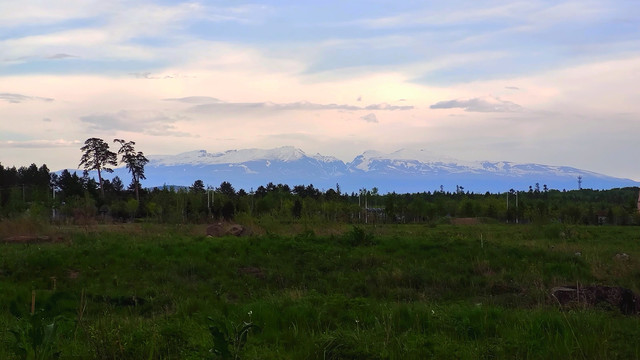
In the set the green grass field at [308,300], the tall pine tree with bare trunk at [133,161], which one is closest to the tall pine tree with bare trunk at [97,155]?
the tall pine tree with bare trunk at [133,161]

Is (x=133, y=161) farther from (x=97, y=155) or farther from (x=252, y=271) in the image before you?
(x=252, y=271)

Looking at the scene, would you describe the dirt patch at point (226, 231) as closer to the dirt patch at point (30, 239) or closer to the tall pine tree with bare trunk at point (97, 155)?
the dirt patch at point (30, 239)

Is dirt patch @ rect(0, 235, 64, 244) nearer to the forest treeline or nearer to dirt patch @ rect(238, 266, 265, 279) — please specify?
dirt patch @ rect(238, 266, 265, 279)

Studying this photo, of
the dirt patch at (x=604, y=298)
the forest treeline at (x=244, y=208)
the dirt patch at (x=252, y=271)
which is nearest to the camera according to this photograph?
the dirt patch at (x=604, y=298)

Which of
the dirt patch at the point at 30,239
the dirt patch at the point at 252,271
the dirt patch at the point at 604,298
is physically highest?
the dirt patch at the point at 30,239

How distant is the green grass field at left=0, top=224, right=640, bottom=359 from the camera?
526 centimetres

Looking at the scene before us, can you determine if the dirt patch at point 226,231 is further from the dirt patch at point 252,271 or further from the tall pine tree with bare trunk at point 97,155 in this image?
the tall pine tree with bare trunk at point 97,155

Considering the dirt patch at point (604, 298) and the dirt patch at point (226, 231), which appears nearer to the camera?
the dirt patch at point (604, 298)

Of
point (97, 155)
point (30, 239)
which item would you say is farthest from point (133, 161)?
point (30, 239)

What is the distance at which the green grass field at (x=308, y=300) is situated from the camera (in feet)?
17.3

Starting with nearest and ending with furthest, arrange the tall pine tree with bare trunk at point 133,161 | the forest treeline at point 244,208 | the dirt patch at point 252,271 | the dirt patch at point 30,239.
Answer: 1. the dirt patch at point 252,271
2. the dirt patch at point 30,239
3. the forest treeline at point 244,208
4. the tall pine tree with bare trunk at point 133,161

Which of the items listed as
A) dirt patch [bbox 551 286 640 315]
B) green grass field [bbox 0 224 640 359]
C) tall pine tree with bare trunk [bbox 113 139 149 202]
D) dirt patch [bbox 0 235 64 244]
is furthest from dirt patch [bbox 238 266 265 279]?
tall pine tree with bare trunk [bbox 113 139 149 202]

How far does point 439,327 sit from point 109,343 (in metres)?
3.81

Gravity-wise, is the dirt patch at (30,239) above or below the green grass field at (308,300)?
above
